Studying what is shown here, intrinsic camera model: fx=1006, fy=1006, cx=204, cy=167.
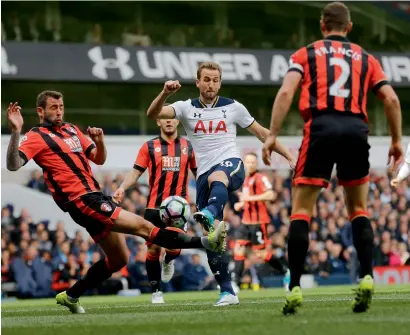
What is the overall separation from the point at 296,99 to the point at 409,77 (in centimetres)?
339

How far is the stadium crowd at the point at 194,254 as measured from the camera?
1966 centimetres

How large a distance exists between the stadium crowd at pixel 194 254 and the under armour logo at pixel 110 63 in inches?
161

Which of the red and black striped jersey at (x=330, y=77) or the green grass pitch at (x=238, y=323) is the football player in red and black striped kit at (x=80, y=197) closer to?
the green grass pitch at (x=238, y=323)

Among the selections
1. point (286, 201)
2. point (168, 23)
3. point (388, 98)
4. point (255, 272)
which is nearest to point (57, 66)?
point (168, 23)

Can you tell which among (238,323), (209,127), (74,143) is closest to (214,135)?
(209,127)

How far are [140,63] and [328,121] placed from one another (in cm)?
2072

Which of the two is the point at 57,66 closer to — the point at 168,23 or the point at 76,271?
the point at 168,23

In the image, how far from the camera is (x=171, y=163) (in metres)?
12.7

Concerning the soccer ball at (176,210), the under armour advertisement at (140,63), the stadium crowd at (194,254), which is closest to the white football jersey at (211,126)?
the soccer ball at (176,210)

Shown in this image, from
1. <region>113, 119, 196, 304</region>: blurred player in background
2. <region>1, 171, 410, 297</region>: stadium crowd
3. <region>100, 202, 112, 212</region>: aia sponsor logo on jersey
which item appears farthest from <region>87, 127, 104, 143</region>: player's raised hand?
<region>1, 171, 410, 297</region>: stadium crowd

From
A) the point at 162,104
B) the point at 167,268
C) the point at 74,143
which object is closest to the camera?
the point at 162,104

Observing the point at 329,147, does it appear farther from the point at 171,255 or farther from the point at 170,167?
the point at 170,167

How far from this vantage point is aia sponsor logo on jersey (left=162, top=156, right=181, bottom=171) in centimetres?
1267

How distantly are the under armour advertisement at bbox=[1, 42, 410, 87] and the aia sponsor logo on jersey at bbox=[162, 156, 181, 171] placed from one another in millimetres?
13985
